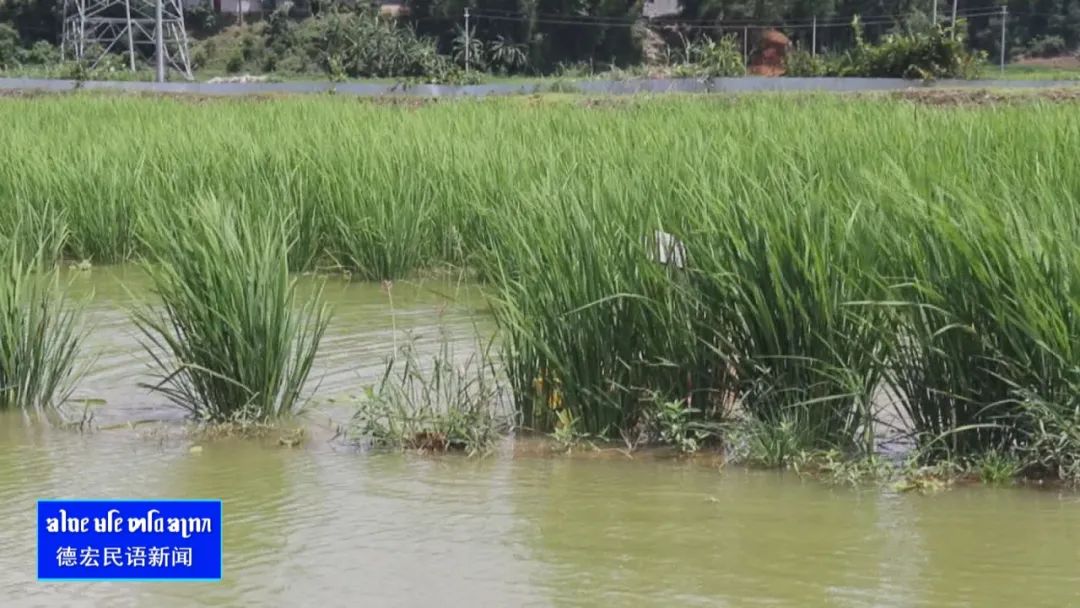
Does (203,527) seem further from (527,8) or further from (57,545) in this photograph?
(527,8)

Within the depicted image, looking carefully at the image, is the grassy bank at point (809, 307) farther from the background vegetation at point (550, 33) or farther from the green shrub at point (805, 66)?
the background vegetation at point (550, 33)

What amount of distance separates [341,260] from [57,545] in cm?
483

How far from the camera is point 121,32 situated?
163ft

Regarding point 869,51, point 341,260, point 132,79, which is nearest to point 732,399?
point 341,260

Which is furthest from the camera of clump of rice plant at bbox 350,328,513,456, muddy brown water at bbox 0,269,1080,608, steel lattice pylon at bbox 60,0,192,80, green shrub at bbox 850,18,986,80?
steel lattice pylon at bbox 60,0,192,80

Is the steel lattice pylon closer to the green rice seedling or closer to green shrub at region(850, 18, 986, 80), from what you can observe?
green shrub at region(850, 18, 986, 80)

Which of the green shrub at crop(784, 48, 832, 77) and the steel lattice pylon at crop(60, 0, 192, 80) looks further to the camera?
the steel lattice pylon at crop(60, 0, 192, 80)

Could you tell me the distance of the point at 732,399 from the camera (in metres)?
4.28

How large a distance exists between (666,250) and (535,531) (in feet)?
3.96

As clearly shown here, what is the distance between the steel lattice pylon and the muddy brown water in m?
39.0

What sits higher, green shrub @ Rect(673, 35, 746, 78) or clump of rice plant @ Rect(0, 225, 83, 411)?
green shrub @ Rect(673, 35, 746, 78)

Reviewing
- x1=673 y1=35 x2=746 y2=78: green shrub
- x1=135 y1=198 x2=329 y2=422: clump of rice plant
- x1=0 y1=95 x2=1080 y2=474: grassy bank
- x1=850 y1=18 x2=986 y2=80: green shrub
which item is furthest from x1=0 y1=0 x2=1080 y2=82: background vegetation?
x1=0 y1=95 x2=1080 y2=474: grassy bank

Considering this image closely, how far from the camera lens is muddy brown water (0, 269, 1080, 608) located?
3.17m

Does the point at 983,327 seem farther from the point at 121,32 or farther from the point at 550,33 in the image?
the point at 121,32
